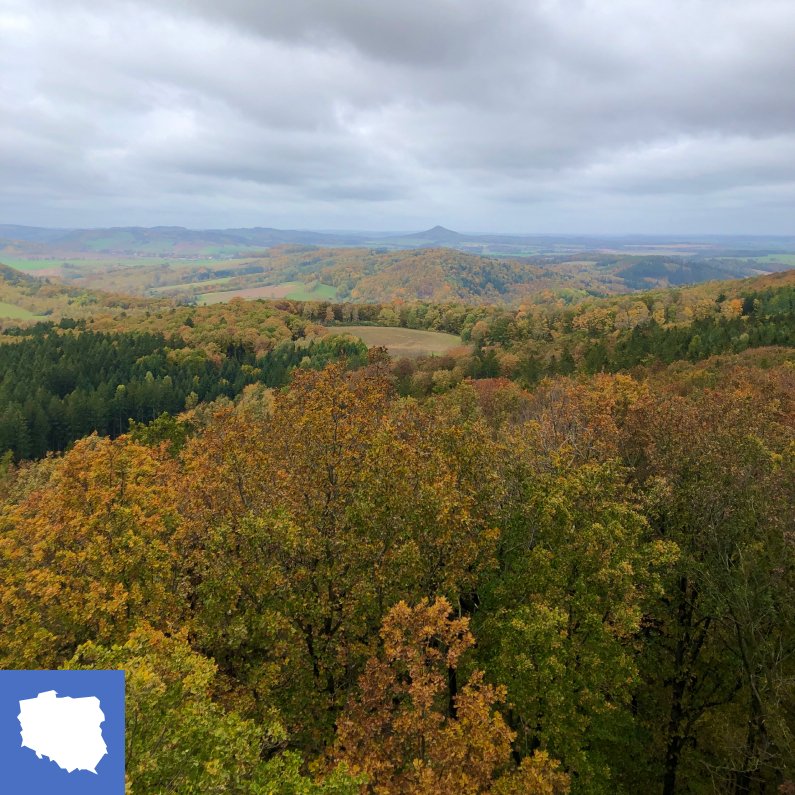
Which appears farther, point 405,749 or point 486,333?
point 486,333

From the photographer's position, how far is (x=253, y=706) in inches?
749

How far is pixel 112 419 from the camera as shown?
147 m

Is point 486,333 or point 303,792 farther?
point 486,333

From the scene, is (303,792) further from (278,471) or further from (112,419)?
(112,419)

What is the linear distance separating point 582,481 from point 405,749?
15.2 m

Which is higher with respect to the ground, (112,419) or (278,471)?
(278,471)

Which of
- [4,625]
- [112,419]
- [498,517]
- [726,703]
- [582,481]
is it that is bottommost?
[112,419]

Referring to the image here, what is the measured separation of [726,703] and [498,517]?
638 inches

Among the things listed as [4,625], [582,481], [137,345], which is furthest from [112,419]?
[582,481]

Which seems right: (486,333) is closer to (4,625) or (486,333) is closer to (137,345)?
(137,345)

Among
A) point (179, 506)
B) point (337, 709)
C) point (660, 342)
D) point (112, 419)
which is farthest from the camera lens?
point (112, 419)

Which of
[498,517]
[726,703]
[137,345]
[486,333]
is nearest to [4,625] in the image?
[498,517]

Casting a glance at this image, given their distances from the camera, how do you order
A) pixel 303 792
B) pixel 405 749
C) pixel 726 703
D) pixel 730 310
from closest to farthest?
pixel 303 792, pixel 405 749, pixel 726 703, pixel 730 310

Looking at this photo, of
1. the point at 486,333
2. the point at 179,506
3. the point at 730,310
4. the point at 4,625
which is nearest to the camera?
the point at 4,625
